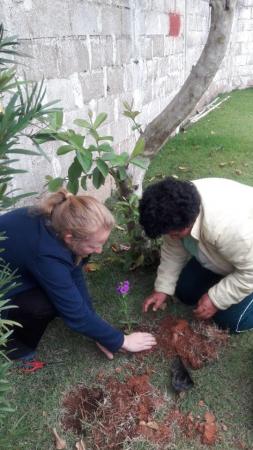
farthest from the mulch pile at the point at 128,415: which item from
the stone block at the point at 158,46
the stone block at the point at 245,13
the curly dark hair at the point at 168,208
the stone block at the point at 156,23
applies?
the stone block at the point at 245,13

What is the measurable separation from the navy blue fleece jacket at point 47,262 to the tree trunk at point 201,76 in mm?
1291

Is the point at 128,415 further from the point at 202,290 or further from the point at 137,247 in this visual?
the point at 137,247

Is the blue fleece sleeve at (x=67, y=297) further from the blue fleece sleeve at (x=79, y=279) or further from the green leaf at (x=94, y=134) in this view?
the green leaf at (x=94, y=134)

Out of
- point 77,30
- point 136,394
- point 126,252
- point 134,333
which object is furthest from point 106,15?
point 136,394

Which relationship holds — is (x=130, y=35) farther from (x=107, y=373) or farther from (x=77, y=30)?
(x=107, y=373)

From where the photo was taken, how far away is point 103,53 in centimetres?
365

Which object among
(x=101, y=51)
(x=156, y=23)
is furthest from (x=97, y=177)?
(x=156, y=23)

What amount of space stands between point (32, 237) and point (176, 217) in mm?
638

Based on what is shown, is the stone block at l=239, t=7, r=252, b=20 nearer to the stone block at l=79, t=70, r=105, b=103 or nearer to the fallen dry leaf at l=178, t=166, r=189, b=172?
the fallen dry leaf at l=178, t=166, r=189, b=172

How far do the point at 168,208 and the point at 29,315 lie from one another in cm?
86

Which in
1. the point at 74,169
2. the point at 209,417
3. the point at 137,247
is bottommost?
the point at 209,417

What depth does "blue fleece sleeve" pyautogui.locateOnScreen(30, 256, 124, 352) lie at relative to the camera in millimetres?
1873

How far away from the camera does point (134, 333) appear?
227 cm

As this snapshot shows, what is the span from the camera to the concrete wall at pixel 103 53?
2.64m
